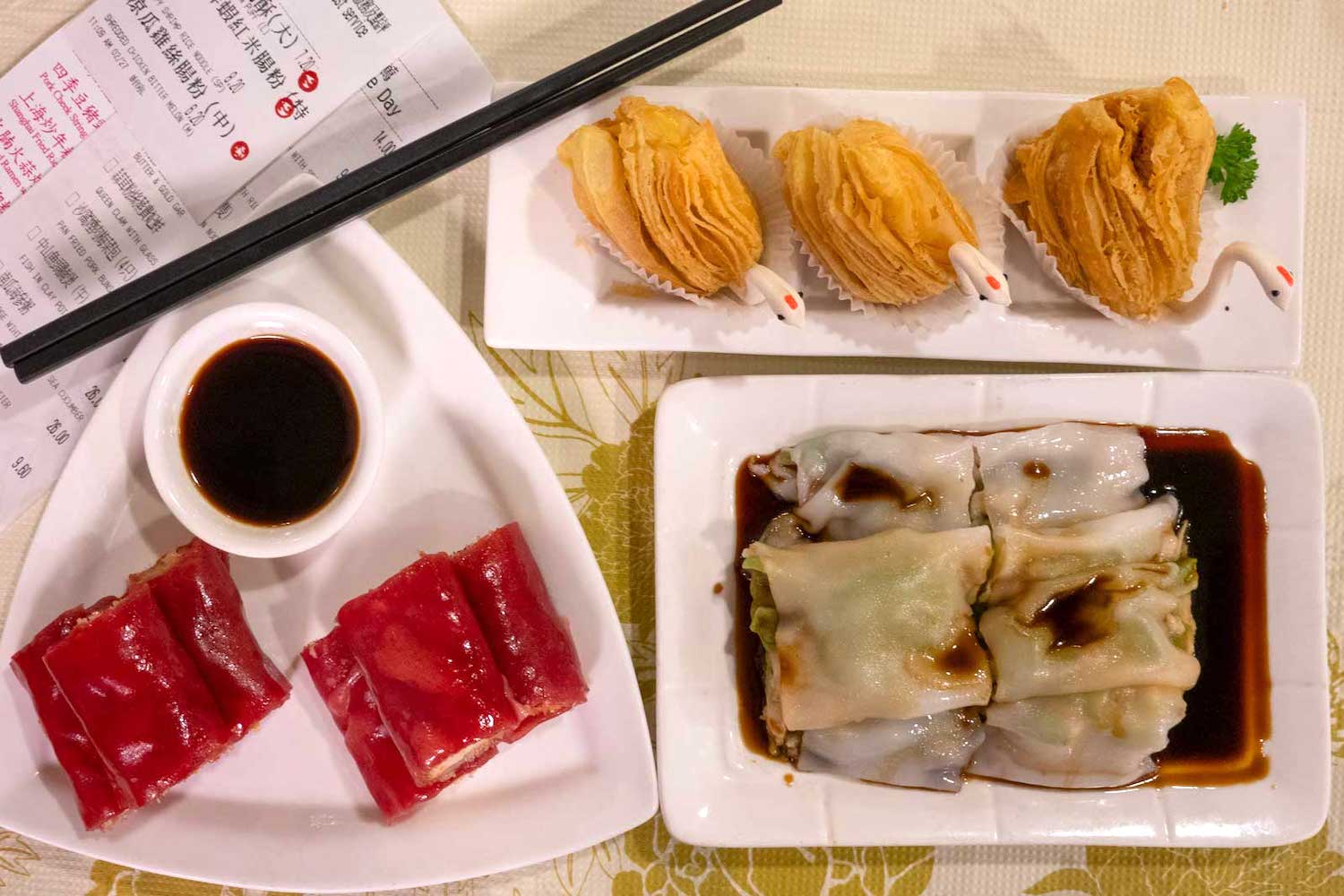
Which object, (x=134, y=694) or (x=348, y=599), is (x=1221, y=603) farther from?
(x=134, y=694)

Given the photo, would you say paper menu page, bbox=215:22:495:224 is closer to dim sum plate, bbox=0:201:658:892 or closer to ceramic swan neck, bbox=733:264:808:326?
dim sum plate, bbox=0:201:658:892

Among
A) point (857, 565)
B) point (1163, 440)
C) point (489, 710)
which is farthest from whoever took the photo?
point (1163, 440)

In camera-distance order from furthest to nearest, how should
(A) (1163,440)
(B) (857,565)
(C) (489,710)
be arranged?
(A) (1163,440), (B) (857,565), (C) (489,710)

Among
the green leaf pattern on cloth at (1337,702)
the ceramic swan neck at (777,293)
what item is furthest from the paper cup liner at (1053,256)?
the green leaf pattern on cloth at (1337,702)

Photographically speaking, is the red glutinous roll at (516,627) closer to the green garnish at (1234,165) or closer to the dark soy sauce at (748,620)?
the dark soy sauce at (748,620)

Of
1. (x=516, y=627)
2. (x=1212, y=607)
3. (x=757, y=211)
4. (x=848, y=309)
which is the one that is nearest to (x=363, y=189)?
(x=757, y=211)

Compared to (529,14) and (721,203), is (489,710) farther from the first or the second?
(529,14)

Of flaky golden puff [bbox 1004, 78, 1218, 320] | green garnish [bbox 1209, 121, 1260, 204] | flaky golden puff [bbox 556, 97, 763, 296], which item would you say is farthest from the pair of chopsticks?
green garnish [bbox 1209, 121, 1260, 204]

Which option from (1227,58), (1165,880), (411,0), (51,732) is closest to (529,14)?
(411,0)
